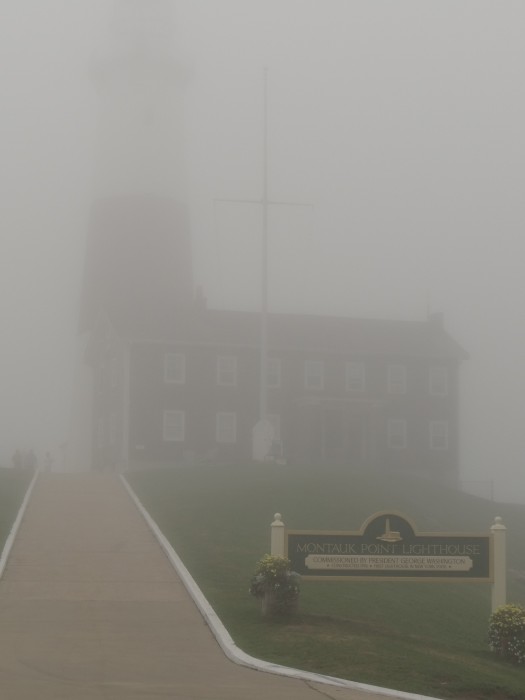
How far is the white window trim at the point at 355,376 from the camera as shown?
62562 millimetres

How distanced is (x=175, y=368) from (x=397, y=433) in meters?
11.9

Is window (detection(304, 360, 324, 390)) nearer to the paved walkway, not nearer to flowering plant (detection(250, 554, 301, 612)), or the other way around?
the paved walkway

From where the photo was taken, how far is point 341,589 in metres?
24.7

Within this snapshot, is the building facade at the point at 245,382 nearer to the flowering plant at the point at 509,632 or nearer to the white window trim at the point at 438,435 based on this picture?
the white window trim at the point at 438,435

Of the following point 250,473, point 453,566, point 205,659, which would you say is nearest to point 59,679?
point 205,659

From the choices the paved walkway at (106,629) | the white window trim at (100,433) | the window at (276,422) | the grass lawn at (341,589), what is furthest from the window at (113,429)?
the paved walkway at (106,629)

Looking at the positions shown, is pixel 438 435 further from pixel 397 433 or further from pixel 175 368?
pixel 175 368

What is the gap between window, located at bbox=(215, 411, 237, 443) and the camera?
197 feet

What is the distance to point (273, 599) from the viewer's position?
19.5 metres

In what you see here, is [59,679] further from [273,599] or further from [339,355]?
[339,355]

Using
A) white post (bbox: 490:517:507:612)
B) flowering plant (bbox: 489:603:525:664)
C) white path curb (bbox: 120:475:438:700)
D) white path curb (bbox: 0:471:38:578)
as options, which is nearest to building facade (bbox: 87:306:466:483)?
white path curb (bbox: 0:471:38:578)

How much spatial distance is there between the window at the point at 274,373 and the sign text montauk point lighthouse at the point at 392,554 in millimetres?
40509

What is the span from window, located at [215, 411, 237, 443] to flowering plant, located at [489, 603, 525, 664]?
135 ft

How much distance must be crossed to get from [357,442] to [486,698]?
4642 centimetres
